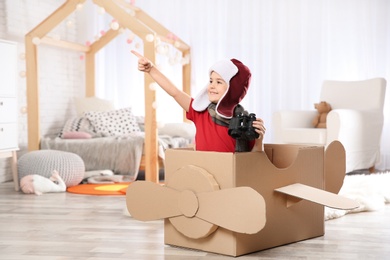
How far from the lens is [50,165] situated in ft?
15.0

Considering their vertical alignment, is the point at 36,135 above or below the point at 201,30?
below

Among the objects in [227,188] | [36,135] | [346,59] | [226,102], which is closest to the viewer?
[227,188]

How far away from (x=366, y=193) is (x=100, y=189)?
5.93 ft

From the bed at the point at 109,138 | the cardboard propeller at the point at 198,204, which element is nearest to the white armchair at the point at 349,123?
the bed at the point at 109,138

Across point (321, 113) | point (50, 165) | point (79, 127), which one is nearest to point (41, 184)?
point (50, 165)

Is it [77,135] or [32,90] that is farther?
[77,135]

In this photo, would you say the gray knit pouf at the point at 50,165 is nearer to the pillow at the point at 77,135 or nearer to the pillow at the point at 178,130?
the pillow at the point at 77,135

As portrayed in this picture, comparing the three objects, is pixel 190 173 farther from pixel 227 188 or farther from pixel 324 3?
pixel 324 3

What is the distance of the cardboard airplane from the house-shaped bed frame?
1.99 meters

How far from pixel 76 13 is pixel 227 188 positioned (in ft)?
14.8

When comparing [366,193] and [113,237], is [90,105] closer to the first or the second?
[366,193]

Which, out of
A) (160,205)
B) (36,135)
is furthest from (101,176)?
(160,205)

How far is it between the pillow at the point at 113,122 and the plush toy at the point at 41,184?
1051mm

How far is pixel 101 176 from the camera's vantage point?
16.2 feet
